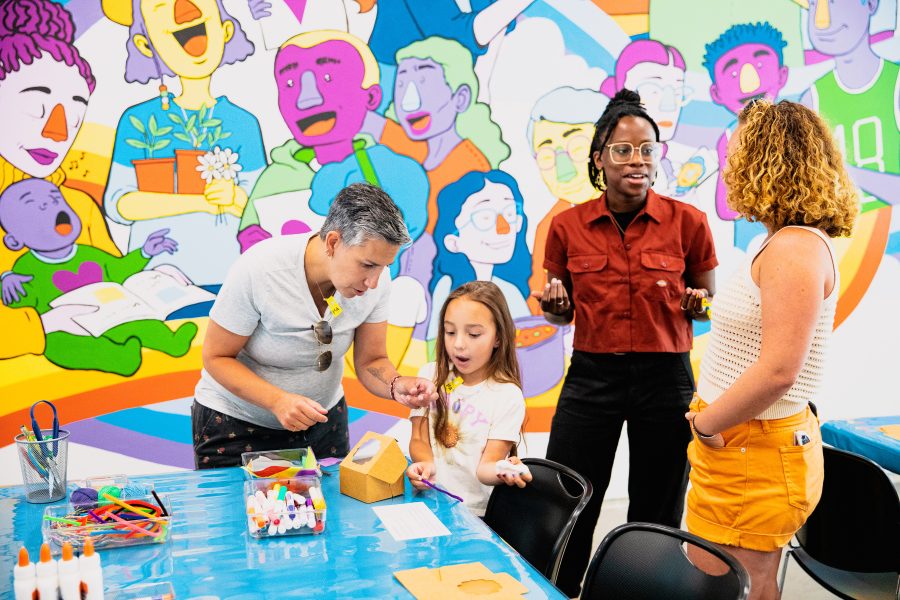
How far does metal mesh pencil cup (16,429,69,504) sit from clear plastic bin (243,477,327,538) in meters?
0.45

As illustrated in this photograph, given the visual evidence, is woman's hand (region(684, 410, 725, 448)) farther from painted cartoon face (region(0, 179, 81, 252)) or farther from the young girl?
painted cartoon face (region(0, 179, 81, 252))

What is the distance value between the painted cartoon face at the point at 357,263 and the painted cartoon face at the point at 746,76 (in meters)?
2.52

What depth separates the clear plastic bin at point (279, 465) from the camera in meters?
1.80

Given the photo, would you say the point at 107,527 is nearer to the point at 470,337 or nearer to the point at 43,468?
the point at 43,468

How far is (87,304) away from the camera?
3.06 m

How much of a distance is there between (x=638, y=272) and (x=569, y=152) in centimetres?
126

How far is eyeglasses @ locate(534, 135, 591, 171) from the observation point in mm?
3605

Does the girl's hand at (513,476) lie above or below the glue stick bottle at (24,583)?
below

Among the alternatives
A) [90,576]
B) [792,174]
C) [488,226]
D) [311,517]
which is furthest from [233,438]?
[488,226]

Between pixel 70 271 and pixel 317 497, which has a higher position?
pixel 70 271

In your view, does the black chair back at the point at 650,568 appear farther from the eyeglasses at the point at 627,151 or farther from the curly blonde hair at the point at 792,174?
the eyeglasses at the point at 627,151

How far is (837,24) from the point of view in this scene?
393cm

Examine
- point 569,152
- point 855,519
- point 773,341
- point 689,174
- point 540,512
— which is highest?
point 569,152

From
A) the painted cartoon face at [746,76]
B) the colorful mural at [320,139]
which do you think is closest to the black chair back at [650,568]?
the colorful mural at [320,139]
